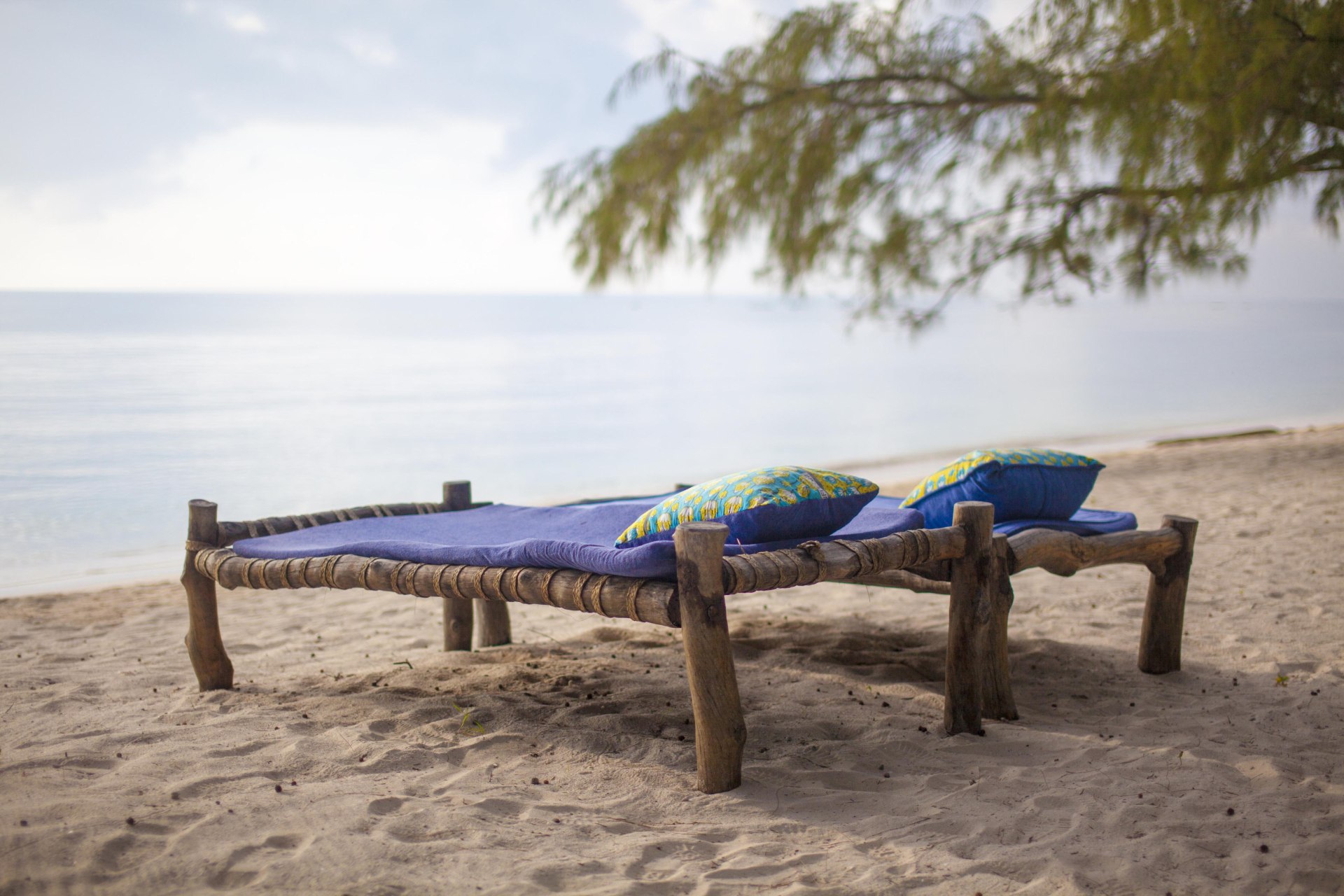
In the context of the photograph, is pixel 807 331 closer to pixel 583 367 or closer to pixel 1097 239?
pixel 583 367

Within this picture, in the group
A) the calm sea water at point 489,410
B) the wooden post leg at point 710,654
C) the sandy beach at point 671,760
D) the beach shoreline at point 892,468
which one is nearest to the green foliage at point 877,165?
the calm sea water at point 489,410

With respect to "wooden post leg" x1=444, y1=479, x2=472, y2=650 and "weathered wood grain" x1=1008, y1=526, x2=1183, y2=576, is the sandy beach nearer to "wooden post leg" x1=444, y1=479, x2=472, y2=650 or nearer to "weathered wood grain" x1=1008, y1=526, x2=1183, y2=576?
"wooden post leg" x1=444, y1=479, x2=472, y2=650

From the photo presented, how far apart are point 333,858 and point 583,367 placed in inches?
912

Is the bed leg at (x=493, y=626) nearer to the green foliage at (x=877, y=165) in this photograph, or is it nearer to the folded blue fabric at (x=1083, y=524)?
the folded blue fabric at (x=1083, y=524)

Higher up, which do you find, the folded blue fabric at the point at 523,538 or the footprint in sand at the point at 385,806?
the folded blue fabric at the point at 523,538

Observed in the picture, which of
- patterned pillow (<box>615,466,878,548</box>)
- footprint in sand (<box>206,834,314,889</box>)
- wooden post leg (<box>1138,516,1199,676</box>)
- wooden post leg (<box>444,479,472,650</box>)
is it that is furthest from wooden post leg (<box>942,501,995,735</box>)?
wooden post leg (<box>444,479,472,650</box>)

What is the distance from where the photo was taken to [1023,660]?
2932mm

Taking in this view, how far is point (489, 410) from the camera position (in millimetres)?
15672

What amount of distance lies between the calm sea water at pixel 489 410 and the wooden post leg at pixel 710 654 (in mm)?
4836

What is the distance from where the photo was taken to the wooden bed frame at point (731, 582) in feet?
6.20

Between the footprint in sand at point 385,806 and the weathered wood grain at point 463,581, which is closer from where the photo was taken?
the footprint in sand at point 385,806

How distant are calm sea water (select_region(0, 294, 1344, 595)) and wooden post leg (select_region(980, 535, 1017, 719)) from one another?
14.8 feet

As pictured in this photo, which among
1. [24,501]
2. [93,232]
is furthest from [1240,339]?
[93,232]

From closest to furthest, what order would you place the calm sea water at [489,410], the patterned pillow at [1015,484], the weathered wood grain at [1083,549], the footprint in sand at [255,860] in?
the footprint in sand at [255,860] < the weathered wood grain at [1083,549] < the patterned pillow at [1015,484] < the calm sea water at [489,410]
